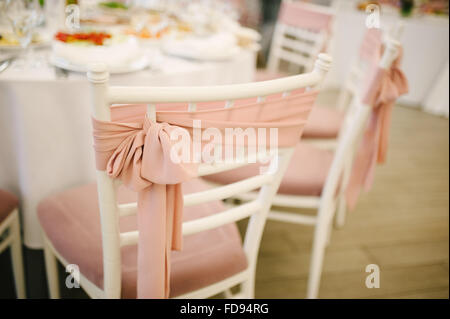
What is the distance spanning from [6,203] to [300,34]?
5.90 feet

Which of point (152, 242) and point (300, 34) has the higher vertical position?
point (300, 34)

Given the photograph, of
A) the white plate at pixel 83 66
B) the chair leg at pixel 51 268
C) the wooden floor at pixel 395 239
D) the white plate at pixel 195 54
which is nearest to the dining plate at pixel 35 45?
the white plate at pixel 83 66

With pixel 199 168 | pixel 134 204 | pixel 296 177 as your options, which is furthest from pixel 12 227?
pixel 296 177

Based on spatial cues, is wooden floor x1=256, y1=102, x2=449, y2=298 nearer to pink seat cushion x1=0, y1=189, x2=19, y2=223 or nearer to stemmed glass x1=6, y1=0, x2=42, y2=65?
pink seat cushion x1=0, y1=189, x2=19, y2=223

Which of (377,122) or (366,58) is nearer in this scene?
(377,122)

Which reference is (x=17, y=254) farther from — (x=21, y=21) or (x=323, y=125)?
(x=323, y=125)

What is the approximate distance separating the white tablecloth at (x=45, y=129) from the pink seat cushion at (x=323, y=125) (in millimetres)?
669

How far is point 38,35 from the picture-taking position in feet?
4.14

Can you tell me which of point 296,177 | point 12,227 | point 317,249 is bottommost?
point 317,249

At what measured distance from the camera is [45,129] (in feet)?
3.13

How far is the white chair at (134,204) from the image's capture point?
54 cm

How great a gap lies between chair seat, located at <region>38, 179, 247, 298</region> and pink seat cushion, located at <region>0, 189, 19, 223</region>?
78 millimetres

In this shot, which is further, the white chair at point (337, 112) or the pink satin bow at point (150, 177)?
the white chair at point (337, 112)

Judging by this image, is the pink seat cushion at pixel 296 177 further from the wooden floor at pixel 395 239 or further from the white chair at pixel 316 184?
the wooden floor at pixel 395 239
